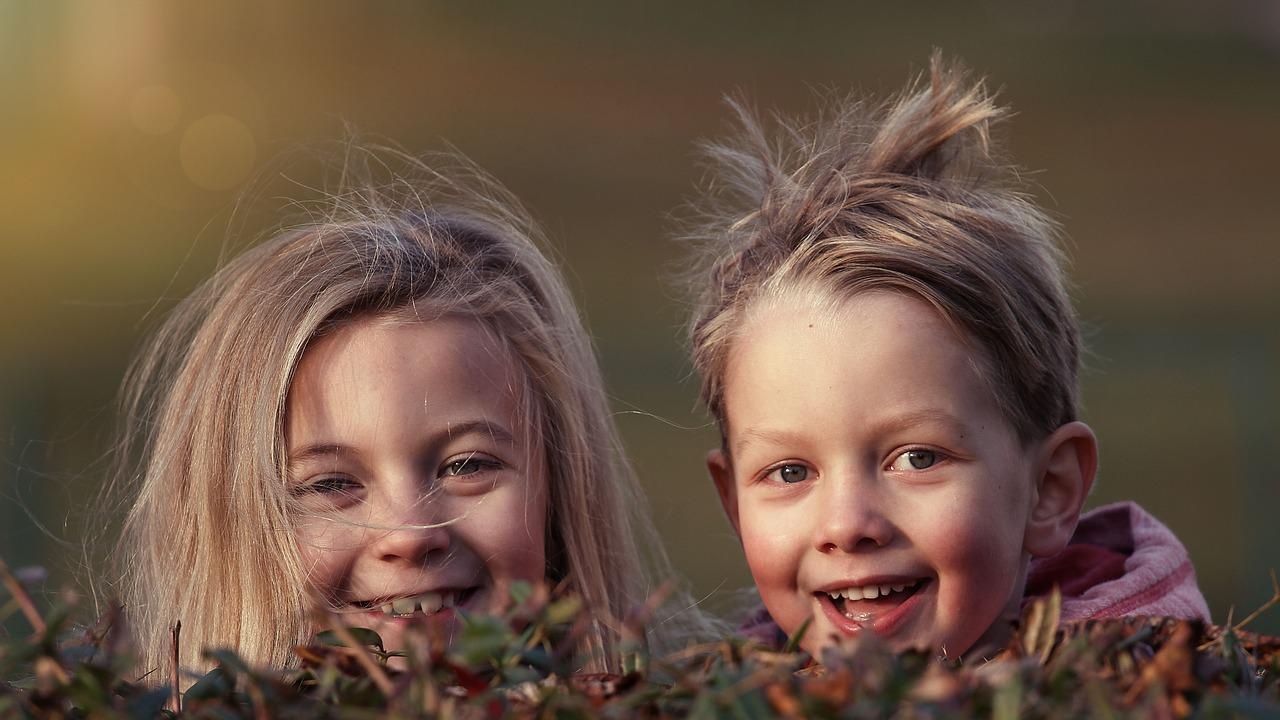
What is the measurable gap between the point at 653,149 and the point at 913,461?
15.6ft

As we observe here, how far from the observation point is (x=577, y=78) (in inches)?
246

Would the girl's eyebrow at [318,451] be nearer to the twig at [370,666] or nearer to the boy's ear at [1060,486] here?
the boy's ear at [1060,486]

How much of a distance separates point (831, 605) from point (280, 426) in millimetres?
717

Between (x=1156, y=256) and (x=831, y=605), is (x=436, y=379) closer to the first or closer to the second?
(x=831, y=605)

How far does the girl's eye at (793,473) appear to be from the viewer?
1.67m

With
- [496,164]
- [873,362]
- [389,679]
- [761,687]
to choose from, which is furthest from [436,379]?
[496,164]

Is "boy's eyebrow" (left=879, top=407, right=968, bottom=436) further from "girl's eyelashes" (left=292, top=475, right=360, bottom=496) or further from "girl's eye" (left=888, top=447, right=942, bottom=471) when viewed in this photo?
"girl's eyelashes" (left=292, top=475, right=360, bottom=496)

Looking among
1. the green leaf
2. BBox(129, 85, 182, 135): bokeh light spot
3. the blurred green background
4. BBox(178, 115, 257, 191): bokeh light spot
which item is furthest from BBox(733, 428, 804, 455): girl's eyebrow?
BBox(129, 85, 182, 135): bokeh light spot

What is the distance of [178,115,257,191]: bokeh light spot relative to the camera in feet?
19.3

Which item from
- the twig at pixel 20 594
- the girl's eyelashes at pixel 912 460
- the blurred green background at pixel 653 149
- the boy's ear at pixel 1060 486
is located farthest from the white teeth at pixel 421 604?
the blurred green background at pixel 653 149

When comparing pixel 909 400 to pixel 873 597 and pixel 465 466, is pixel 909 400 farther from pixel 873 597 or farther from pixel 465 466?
pixel 465 466

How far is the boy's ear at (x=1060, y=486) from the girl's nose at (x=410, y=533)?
71 centimetres

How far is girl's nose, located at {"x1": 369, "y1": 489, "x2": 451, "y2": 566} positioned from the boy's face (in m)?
0.37

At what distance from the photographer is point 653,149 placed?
20.6 ft
